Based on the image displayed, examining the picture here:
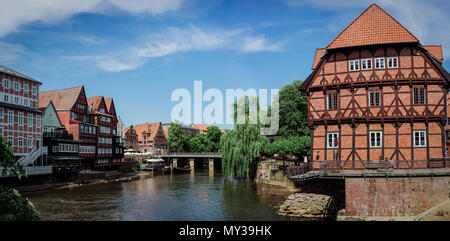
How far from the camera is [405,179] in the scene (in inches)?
827

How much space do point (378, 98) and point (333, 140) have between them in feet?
15.1

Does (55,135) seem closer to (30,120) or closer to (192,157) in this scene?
(30,120)

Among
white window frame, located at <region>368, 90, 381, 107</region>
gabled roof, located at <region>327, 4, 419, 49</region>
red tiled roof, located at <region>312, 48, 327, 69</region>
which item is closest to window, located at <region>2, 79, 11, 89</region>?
red tiled roof, located at <region>312, 48, 327, 69</region>

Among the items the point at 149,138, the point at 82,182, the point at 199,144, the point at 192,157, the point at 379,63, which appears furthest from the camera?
the point at 149,138

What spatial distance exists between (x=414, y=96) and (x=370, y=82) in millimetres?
3316

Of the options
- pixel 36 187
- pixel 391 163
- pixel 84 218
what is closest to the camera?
pixel 391 163

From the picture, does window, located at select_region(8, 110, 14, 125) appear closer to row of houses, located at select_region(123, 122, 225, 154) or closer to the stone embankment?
the stone embankment

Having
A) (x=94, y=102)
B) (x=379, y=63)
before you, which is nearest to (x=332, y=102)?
(x=379, y=63)

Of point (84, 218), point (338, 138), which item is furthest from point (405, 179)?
point (84, 218)

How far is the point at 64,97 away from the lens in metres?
56.6

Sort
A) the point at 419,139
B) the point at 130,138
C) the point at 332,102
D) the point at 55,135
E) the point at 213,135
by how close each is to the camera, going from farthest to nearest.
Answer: the point at 130,138, the point at 213,135, the point at 55,135, the point at 332,102, the point at 419,139

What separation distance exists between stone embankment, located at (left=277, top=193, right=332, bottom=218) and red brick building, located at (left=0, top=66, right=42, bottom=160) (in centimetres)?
3237
